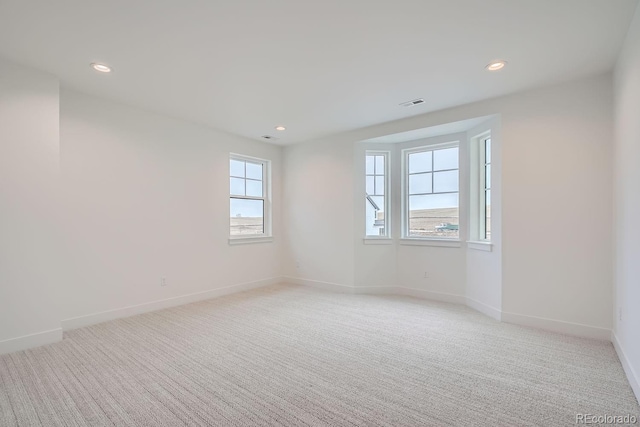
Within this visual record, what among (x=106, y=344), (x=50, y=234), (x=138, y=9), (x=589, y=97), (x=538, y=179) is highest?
(x=138, y=9)

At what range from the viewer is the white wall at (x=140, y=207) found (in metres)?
3.41

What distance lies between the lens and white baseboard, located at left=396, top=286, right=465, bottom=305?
14.3 feet

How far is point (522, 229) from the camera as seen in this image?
11.3 ft

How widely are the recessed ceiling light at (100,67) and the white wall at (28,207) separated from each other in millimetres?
545

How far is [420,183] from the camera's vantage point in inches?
192

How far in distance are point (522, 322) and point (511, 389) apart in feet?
5.13

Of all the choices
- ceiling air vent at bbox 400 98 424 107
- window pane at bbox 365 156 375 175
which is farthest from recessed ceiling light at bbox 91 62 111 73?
window pane at bbox 365 156 375 175

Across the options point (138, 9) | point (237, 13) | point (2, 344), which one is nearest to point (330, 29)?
point (237, 13)

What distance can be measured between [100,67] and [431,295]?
4818 millimetres

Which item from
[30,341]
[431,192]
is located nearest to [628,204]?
[431,192]

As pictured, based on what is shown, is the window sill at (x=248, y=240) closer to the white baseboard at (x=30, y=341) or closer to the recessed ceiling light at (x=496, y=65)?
the white baseboard at (x=30, y=341)

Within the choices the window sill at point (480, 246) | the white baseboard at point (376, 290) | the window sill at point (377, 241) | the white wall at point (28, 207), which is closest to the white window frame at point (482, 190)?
the window sill at point (480, 246)

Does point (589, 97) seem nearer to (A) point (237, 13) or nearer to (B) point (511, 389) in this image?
(B) point (511, 389)

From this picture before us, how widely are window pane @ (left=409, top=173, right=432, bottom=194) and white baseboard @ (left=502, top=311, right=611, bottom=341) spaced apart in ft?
6.73
